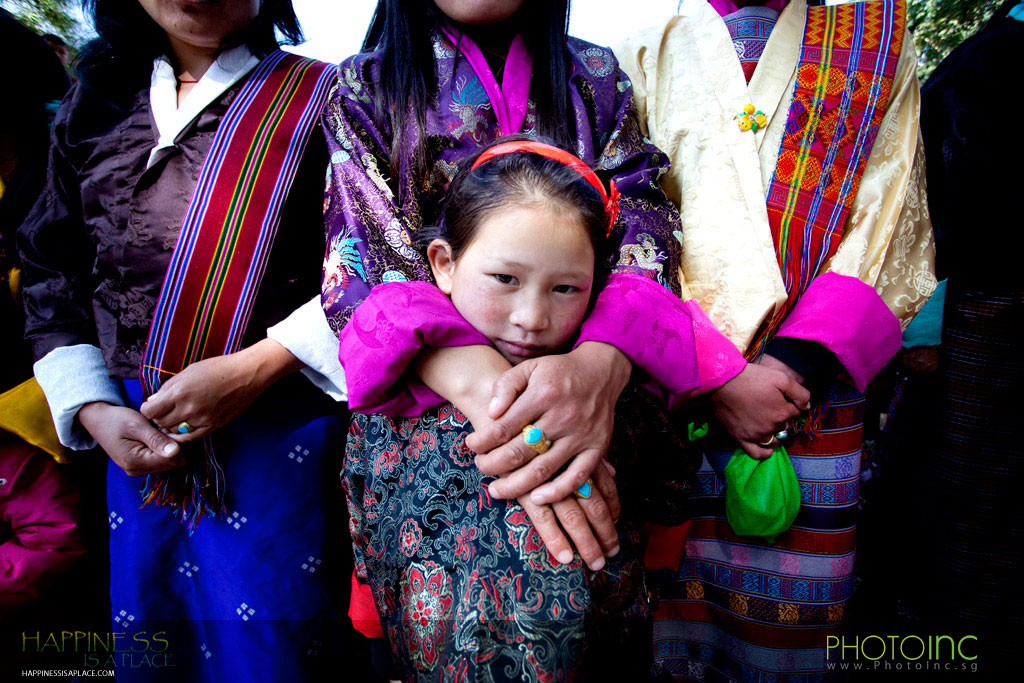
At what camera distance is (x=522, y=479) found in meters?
1.09

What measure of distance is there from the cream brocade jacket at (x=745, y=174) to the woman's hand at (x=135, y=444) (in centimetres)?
151

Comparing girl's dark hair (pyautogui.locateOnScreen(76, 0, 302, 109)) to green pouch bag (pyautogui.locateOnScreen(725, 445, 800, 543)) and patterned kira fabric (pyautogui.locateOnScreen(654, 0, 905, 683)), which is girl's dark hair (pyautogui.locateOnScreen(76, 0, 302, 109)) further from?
green pouch bag (pyautogui.locateOnScreen(725, 445, 800, 543))

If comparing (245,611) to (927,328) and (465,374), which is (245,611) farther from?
(927,328)

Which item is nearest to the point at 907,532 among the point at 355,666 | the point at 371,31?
the point at 355,666

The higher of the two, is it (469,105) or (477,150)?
(469,105)

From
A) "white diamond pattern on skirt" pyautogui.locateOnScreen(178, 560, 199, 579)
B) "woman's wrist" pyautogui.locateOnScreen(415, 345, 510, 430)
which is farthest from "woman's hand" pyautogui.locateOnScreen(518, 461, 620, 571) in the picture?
"white diamond pattern on skirt" pyautogui.locateOnScreen(178, 560, 199, 579)

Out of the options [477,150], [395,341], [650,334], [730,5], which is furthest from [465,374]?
[730,5]

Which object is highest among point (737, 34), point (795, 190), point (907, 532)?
point (737, 34)

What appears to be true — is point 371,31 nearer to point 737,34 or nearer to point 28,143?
point 737,34

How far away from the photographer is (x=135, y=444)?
149 centimetres

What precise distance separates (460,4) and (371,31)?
413 millimetres

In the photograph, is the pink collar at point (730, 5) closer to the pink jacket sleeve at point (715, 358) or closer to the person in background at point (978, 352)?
the person in background at point (978, 352)

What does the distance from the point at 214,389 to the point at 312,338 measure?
271 millimetres

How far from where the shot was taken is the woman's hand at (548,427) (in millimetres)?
1101
